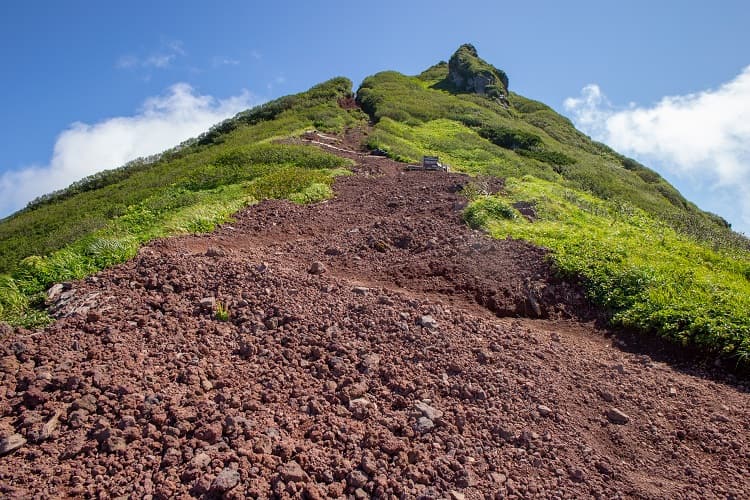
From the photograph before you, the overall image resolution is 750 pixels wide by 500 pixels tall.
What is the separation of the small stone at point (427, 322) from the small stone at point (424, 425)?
167cm

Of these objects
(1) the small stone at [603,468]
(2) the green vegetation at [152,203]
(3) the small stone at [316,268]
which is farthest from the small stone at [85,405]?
(1) the small stone at [603,468]

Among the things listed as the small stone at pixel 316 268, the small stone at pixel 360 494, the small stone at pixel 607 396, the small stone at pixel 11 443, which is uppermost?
the small stone at pixel 316 268

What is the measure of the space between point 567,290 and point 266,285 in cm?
480

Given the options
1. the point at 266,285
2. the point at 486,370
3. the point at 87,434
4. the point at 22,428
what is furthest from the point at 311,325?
the point at 22,428

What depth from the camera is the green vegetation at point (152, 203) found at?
6883 millimetres

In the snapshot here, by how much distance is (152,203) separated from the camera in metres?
13.1

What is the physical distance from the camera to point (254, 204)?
39.7 feet

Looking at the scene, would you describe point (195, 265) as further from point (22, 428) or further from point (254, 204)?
point (254, 204)

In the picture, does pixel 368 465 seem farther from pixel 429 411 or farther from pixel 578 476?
pixel 578 476

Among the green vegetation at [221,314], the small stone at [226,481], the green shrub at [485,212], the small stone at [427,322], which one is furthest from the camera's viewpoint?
the green shrub at [485,212]

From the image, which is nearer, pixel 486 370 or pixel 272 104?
pixel 486 370

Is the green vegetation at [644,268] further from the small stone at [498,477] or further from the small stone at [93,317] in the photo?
the small stone at [93,317]

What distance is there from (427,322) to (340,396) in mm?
1781

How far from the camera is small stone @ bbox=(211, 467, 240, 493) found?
11.5 ft
